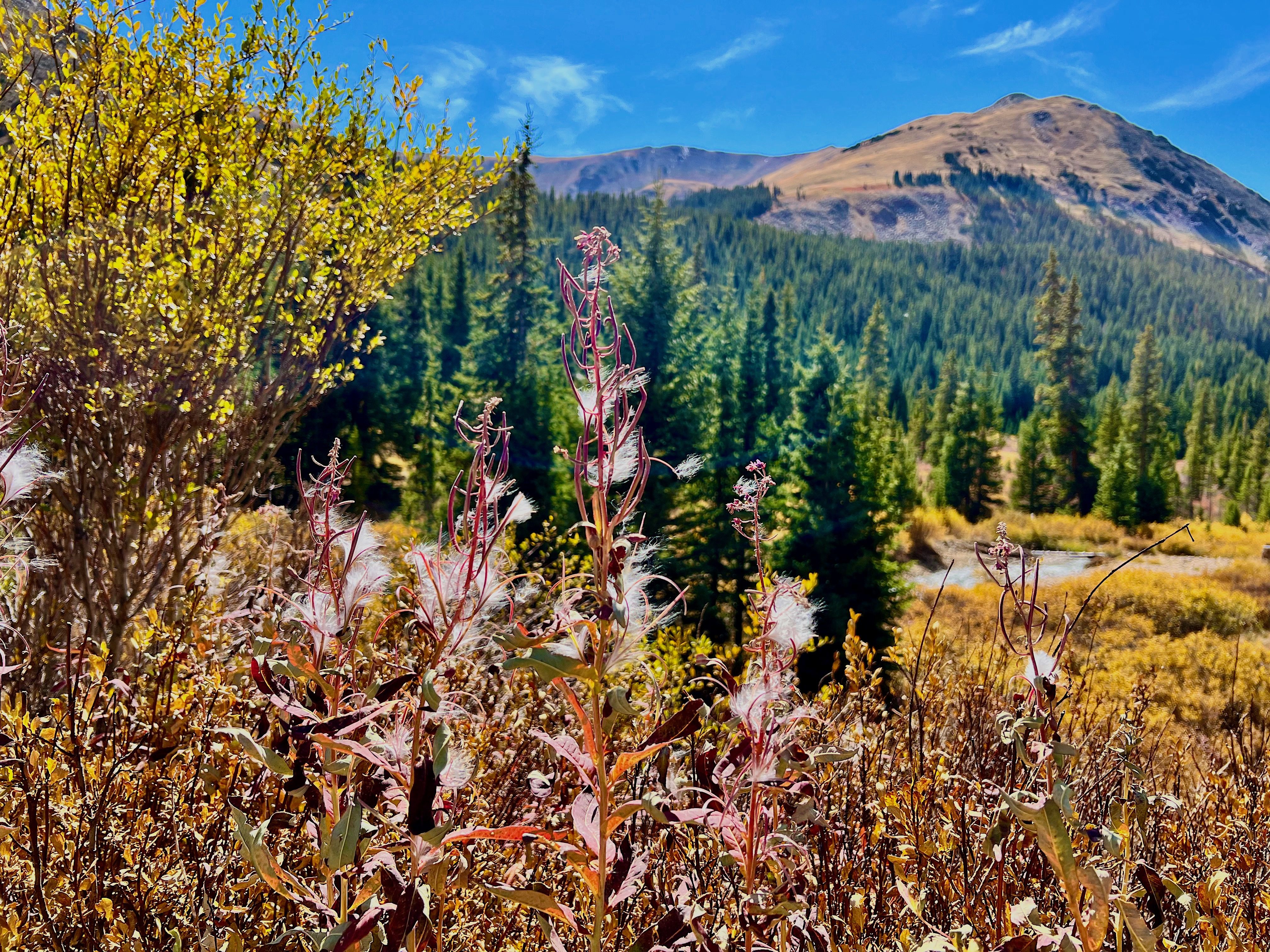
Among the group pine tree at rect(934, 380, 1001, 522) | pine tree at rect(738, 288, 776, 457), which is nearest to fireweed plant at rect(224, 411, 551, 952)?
pine tree at rect(738, 288, 776, 457)

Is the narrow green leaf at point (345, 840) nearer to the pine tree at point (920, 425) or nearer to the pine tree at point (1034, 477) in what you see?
the pine tree at point (1034, 477)

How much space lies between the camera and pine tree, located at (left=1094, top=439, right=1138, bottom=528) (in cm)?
3341

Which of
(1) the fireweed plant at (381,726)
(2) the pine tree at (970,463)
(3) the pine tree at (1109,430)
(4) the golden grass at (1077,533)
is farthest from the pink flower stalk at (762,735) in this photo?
(3) the pine tree at (1109,430)

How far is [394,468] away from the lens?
28953 mm

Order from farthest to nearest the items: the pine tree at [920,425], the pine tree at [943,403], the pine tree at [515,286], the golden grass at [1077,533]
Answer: the pine tree at [920,425], the pine tree at [943,403], the golden grass at [1077,533], the pine tree at [515,286]

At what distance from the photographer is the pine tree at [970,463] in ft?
127

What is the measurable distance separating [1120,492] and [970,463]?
6899mm

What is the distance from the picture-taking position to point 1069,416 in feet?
120

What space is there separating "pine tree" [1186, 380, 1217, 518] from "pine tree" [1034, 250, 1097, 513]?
13.8 metres

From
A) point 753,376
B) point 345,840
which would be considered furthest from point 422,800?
point 753,376

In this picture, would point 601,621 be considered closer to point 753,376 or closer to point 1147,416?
point 753,376

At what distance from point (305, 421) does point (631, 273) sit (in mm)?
14527

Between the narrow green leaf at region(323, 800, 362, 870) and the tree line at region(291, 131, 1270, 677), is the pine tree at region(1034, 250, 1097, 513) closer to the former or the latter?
the tree line at region(291, 131, 1270, 677)

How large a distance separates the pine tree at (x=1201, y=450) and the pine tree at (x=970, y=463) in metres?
15.2
